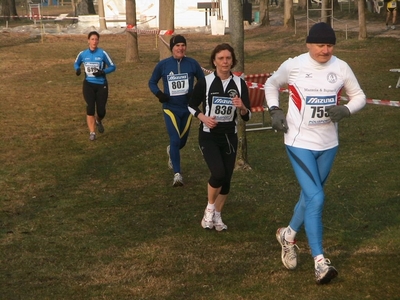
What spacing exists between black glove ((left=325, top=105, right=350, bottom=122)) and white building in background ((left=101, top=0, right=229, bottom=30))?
47332 mm

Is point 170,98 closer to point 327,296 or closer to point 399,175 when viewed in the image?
point 399,175

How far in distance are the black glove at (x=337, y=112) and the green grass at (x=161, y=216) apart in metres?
1.33

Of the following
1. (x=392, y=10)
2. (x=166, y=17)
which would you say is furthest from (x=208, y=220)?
(x=392, y=10)

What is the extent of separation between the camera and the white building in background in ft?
178

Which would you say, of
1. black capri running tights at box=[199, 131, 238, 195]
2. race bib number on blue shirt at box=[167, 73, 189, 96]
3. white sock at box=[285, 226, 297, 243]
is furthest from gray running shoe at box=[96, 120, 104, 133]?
white sock at box=[285, 226, 297, 243]

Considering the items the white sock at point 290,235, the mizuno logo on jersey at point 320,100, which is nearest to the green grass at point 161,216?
the white sock at point 290,235

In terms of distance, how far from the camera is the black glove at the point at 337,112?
21.8 ft

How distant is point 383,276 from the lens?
698 centimetres

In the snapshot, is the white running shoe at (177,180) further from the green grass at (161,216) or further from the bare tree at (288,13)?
the bare tree at (288,13)

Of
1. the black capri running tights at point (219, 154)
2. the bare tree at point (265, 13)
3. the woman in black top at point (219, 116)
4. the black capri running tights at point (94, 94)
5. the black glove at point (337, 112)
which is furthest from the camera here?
the bare tree at point (265, 13)

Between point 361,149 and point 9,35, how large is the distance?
124 ft

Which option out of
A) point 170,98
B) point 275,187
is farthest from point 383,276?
point 170,98

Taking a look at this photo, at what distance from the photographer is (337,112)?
6664 millimetres

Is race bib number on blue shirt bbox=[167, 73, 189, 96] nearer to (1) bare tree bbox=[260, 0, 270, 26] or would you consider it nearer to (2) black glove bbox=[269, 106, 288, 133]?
(2) black glove bbox=[269, 106, 288, 133]
